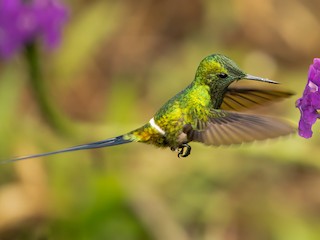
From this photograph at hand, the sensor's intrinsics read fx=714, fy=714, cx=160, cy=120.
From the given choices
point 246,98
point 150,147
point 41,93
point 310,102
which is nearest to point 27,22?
point 41,93

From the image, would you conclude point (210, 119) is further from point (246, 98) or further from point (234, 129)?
point (246, 98)

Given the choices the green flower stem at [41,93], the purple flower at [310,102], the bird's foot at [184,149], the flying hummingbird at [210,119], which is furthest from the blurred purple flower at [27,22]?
the purple flower at [310,102]

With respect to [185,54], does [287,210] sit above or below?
below

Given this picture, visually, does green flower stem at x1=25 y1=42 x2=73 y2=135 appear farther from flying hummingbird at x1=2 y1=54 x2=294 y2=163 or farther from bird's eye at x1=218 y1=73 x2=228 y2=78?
bird's eye at x1=218 y1=73 x2=228 y2=78

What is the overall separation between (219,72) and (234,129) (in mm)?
134

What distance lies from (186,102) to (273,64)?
130 inches

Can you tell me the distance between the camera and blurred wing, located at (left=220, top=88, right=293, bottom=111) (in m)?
1.75

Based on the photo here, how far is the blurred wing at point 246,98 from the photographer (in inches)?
69.1

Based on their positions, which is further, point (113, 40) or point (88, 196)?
point (113, 40)

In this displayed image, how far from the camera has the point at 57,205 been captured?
3854 mm

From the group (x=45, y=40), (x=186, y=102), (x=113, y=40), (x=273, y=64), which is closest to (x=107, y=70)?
(x=113, y=40)

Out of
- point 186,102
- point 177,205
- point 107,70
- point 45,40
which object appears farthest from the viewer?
point 107,70

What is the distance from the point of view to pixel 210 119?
165 centimetres

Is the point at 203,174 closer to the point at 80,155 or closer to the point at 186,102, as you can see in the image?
the point at 80,155
